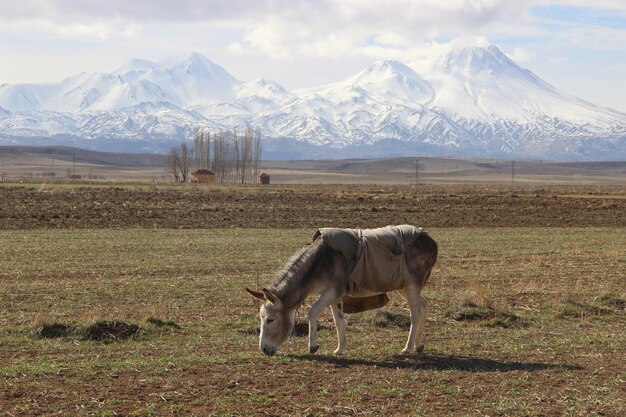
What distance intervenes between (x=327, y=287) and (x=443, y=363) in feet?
7.12

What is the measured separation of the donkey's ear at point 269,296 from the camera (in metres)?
13.9

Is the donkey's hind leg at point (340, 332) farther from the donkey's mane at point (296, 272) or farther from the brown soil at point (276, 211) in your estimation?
the brown soil at point (276, 211)

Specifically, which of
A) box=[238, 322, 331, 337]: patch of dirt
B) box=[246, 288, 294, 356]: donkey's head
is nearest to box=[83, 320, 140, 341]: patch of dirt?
box=[238, 322, 331, 337]: patch of dirt

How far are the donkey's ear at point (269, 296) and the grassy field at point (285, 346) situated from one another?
0.94 metres

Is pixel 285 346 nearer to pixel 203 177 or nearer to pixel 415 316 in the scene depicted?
pixel 415 316

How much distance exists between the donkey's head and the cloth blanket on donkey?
1.25 meters

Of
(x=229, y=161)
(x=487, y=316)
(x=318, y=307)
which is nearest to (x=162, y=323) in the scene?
(x=318, y=307)

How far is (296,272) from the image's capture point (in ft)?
47.5

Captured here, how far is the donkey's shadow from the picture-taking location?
1374cm

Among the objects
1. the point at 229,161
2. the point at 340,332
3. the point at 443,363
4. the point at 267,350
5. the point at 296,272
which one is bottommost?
the point at 229,161

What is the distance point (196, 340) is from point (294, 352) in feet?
6.97

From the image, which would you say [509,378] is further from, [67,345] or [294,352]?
[67,345]

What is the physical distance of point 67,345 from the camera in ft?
50.6

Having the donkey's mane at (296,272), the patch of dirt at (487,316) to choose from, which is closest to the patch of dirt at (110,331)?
the donkey's mane at (296,272)
